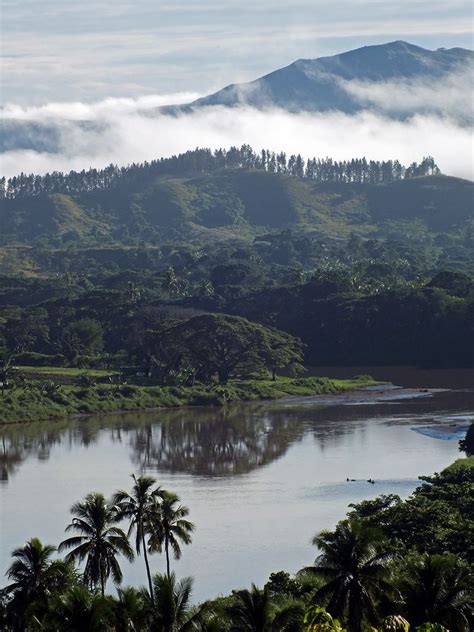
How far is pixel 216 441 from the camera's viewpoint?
101875mm

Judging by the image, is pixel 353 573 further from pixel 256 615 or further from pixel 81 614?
pixel 81 614

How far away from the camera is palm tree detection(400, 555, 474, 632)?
124 ft

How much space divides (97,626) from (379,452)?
56758 millimetres

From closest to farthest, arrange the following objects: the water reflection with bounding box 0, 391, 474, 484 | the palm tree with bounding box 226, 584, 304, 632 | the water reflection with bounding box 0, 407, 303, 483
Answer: the palm tree with bounding box 226, 584, 304, 632 < the water reflection with bounding box 0, 407, 303, 483 < the water reflection with bounding box 0, 391, 474, 484

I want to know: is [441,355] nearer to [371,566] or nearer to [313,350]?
[313,350]

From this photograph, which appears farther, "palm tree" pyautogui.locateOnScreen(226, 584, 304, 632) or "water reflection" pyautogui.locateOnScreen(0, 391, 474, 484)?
"water reflection" pyautogui.locateOnScreen(0, 391, 474, 484)

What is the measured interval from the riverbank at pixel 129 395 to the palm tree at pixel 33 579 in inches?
2743

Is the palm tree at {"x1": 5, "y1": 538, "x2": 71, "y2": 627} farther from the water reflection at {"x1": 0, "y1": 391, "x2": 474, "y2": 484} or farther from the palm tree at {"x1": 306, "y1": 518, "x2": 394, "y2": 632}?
the water reflection at {"x1": 0, "y1": 391, "x2": 474, "y2": 484}

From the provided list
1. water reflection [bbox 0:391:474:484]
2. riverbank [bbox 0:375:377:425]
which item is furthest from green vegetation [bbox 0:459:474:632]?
riverbank [bbox 0:375:377:425]

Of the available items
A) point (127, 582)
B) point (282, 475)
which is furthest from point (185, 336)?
point (127, 582)

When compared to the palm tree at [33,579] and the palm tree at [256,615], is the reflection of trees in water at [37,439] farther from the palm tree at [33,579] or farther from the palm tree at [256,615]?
the palm tree at [256,615]

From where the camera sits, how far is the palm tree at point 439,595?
124 ft

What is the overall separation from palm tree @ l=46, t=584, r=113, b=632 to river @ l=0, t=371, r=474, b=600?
57.9 ft

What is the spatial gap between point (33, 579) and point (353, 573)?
403 inches
